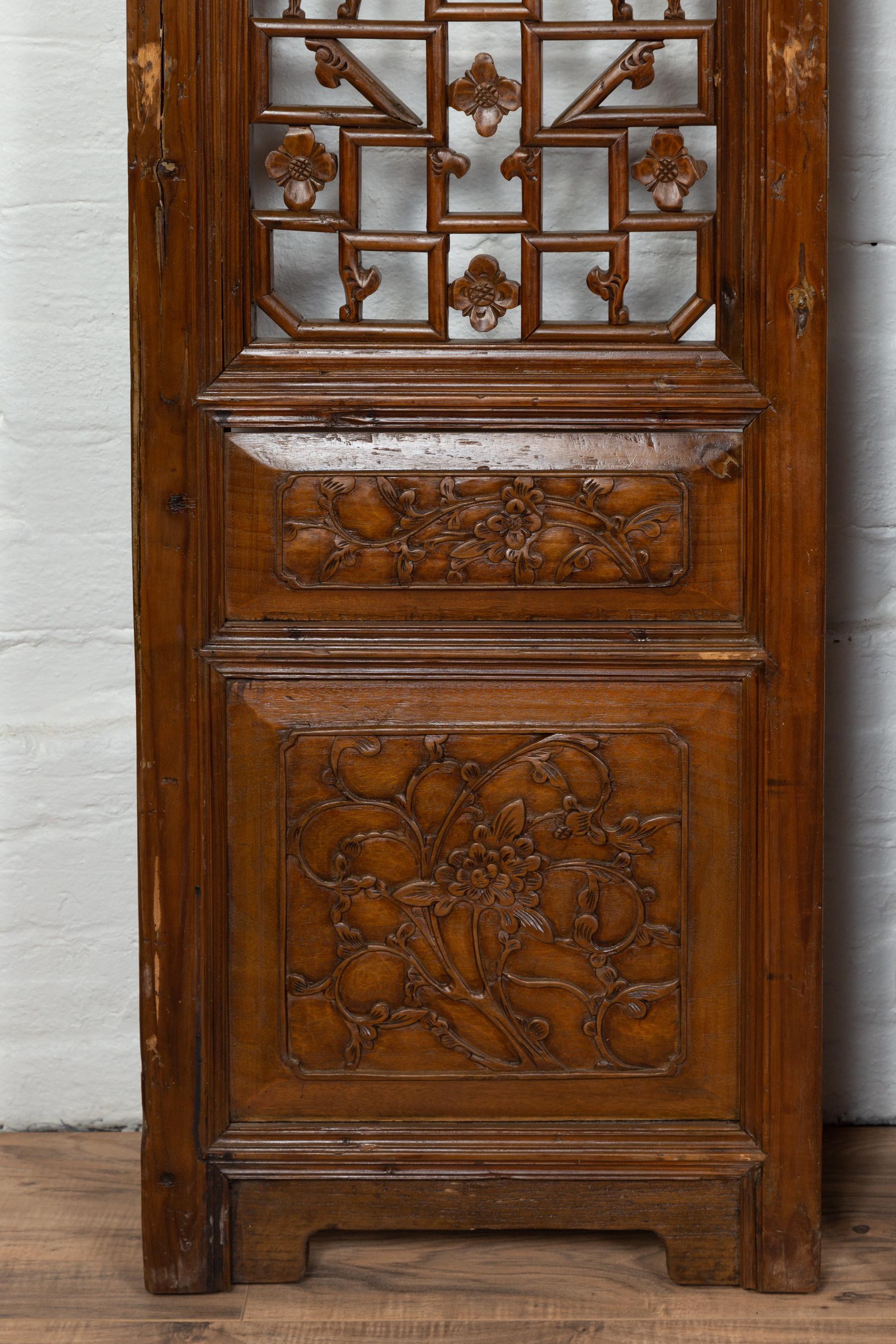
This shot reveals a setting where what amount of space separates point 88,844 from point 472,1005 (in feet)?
2.27

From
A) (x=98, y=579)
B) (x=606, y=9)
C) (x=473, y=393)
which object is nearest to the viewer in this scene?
(x=473, y=393)

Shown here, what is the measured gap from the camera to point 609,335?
4.87 ft

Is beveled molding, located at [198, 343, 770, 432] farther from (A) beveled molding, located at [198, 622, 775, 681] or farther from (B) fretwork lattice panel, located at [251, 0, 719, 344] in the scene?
(A) beveled molding, located at [198, 622, 775, 681]

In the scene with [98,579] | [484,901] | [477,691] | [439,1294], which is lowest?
[439,1294]

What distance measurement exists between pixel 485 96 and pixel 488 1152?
4.33 ft

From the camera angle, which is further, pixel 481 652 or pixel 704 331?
pixel 704 331

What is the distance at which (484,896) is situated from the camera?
59.1 inches

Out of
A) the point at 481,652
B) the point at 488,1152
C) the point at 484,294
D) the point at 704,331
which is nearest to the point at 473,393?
the point at 484,294

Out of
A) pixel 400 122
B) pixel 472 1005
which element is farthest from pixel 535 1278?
pixel 400 122

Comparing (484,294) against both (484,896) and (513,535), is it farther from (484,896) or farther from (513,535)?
(484,896)

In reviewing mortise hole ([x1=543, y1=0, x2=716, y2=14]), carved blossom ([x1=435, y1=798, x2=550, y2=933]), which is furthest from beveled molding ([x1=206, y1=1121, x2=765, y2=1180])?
mortise hole ([x1=543, y1=0, x2=716, y2=14])

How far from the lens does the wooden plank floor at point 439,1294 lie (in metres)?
1.43

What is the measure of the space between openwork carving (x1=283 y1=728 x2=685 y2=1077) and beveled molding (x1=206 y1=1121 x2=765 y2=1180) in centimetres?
8

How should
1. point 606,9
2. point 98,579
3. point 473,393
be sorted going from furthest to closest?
1. point 98,579
2. point 606,9
3. point 473,393
